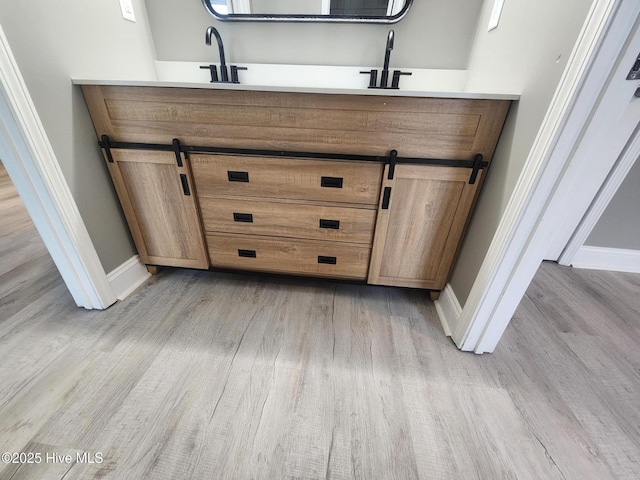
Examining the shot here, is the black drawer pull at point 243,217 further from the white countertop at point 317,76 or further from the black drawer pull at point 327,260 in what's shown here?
the white countertop at point 317,76

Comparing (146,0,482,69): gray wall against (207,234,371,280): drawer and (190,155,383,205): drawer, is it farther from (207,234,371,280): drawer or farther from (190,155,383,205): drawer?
(207,234,371,280): drawer

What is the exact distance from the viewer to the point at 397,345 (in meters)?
1.11

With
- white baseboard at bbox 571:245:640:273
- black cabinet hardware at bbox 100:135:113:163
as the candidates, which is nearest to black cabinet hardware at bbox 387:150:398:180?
black cabinet hardware at bbox 100:135:113:163

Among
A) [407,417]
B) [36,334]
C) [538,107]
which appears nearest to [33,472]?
[36,334]

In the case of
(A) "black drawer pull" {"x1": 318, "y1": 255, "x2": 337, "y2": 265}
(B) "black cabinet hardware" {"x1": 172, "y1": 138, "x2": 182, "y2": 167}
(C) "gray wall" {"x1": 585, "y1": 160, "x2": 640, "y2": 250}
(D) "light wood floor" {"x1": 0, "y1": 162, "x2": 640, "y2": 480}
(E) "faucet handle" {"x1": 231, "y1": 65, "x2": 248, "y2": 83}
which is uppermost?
(E) "faucet handle" {"x1": 231, "y1": 65, "x2": 248, "y2": 83}

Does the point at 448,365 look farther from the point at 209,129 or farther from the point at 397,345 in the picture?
the point at 209,129

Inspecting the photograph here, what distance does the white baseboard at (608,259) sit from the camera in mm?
1630

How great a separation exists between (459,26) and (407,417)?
171 centimetres

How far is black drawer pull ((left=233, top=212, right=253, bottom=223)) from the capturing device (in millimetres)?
1187

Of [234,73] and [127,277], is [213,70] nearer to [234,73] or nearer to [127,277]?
[234,73]

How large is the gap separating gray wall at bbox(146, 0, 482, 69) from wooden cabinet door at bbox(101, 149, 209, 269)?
72 cm

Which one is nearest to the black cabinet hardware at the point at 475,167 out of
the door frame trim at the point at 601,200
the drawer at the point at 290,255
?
the drawer at the point at 290,255

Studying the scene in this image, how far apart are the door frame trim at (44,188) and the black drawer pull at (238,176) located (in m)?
0.62

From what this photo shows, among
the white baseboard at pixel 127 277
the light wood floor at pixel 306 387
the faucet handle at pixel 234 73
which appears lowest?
the light wood floor at pixel 306 387
